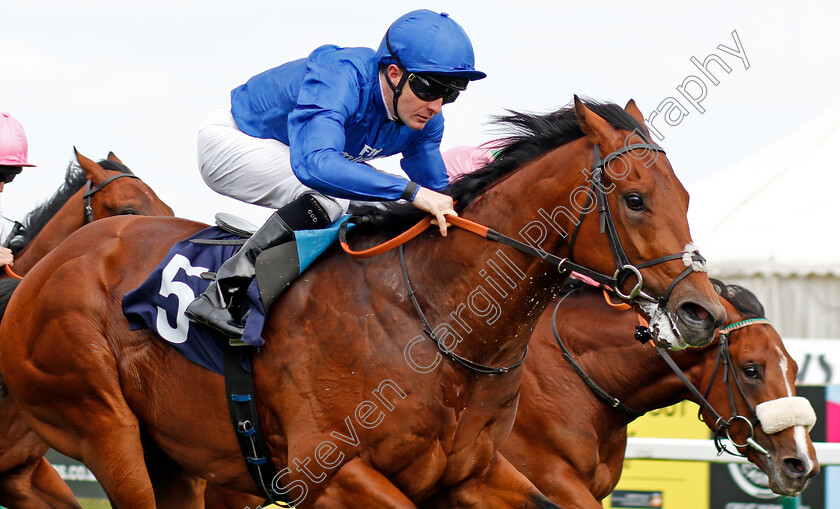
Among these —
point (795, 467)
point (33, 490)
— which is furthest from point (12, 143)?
point (795, 467)

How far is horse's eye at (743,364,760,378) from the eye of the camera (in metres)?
4.43

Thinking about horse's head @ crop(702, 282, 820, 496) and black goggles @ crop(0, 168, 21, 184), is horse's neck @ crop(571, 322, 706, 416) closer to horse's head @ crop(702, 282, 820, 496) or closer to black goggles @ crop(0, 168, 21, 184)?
horse's head @ crop(702, 282, 820, 496)

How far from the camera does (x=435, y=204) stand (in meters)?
3.17

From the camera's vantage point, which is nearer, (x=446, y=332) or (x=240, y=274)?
(x=446, y=332)

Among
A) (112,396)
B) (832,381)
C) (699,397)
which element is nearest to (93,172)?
(112,396)

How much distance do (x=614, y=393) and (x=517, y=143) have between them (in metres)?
1.82

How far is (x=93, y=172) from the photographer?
554 centimetres

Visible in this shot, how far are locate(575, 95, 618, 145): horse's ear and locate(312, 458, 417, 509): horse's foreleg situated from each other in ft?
4.18

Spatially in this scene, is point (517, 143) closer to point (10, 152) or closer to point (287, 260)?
point (287, 260)

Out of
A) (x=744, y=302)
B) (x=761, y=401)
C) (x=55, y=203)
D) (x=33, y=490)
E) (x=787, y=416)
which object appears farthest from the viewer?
(x=55, y=203)

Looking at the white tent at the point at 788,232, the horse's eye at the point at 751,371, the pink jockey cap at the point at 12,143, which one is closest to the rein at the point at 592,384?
the horse's eye at the point at 751,371

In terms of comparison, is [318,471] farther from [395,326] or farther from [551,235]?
[551,235]

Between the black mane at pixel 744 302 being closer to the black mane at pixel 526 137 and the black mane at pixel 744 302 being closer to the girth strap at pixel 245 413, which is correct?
the black mane at pixel 526 137

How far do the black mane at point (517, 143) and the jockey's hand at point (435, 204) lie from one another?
148 mm
